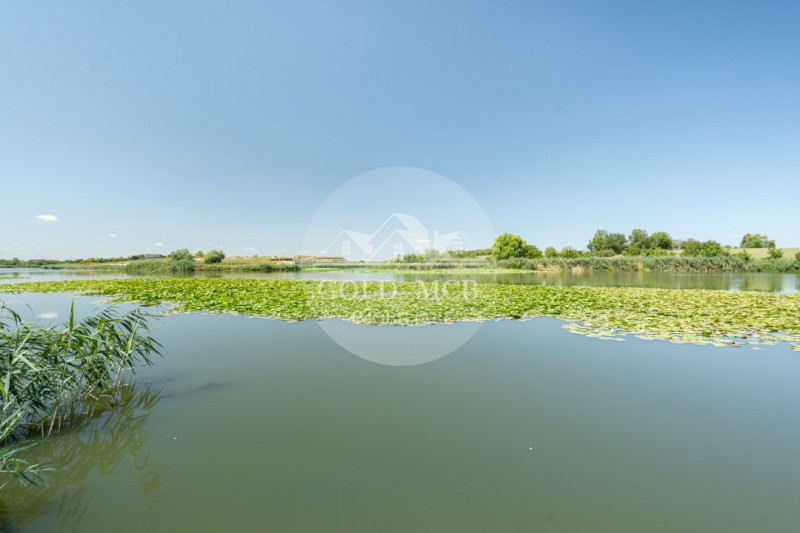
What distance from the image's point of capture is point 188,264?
169 ft

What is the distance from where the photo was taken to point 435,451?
121 inches

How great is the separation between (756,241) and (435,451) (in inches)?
4039

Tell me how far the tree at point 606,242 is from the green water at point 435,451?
283 feet

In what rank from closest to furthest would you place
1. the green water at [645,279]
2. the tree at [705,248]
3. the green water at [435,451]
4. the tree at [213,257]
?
the green water at [435,451]
the green water at [645,279]
the tree at [705,248]
the tree at [213,257]

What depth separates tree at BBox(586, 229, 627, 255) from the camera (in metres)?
78.9

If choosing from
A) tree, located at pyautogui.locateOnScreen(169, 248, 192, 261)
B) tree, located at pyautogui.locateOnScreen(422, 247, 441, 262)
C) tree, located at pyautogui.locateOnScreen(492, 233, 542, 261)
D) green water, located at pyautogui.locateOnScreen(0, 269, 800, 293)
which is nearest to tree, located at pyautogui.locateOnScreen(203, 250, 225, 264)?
tree, located at pyautogui.locateOnScreen(169, 248, 192, 261)

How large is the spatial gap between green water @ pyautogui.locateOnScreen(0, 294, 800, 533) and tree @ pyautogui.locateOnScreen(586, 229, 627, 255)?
8617cm

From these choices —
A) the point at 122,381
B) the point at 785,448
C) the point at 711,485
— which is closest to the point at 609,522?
the point at 711,485

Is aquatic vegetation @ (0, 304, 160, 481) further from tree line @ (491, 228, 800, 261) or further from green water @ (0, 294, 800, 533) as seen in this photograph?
tree line @ (491, 228, 800, 261)

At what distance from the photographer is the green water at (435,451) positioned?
231 centimetres

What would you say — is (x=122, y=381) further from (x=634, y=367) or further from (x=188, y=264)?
(x=188, y=264)

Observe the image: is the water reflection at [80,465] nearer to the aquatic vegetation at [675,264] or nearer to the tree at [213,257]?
the aquatic vegetation at [675,264]

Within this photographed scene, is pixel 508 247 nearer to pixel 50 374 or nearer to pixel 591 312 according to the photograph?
pixel 591 312

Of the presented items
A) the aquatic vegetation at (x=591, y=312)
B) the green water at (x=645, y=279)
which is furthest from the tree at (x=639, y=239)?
the aquatic vegetation at (x=591, y=312)
